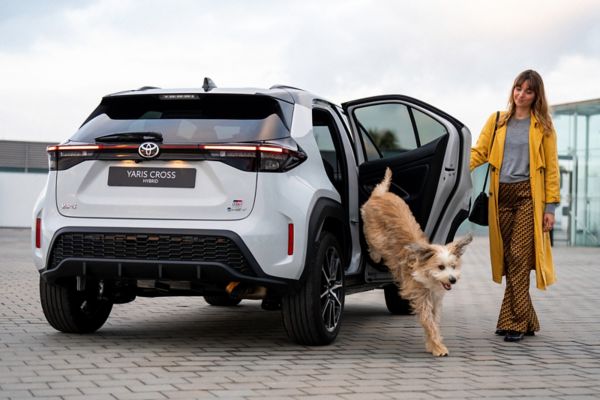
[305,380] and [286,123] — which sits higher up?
[286,123]

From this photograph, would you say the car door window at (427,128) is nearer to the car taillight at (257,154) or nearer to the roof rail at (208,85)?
the roof rail at (208,85)

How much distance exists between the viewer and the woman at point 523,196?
8031mm

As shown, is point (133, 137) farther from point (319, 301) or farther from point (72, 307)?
point (319, 301)

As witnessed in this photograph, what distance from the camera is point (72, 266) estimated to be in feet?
21.5

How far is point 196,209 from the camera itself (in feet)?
21.0

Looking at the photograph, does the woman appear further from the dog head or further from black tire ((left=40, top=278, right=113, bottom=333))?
black tire ((left=40, top=278, right=113, bottom=333))

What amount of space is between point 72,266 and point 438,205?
3.31m

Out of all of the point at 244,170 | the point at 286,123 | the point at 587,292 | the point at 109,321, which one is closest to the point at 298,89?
the point at 286,123

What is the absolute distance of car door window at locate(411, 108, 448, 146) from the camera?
27.5ft

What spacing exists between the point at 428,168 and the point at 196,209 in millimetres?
2609

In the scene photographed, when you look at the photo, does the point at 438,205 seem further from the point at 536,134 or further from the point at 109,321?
the point at 109,321

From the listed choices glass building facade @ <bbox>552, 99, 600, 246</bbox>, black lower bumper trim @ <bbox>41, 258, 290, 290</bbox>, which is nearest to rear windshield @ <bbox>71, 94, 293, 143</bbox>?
black lower bumper trim @ <bbox>41, 258, 290, 290</bbox>

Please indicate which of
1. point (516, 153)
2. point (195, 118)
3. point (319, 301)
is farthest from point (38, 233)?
point (516, 153)

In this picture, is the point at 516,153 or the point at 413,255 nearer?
the point at 413,255
